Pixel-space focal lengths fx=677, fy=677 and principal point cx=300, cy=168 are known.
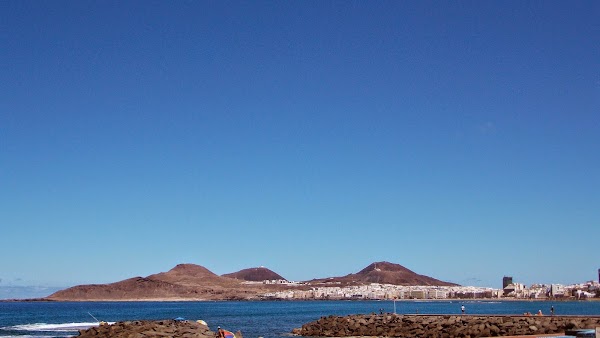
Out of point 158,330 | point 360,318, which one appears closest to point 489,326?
point 360,318

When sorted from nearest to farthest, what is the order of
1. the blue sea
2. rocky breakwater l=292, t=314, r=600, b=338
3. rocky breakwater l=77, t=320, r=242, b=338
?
rocky breakwater l=77, t=320, r=242, b=338, rocky breakwater l=292, t=314, r=600, b=338, the blue sea

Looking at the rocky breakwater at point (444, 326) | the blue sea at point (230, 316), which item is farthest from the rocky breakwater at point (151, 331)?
the rocky breakwater at point (444, 326)

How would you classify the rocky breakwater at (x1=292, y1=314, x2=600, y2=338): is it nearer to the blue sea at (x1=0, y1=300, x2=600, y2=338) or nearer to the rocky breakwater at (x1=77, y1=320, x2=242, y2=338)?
the blue sea at (x1=0, y1=300, x2=600, y2=338)

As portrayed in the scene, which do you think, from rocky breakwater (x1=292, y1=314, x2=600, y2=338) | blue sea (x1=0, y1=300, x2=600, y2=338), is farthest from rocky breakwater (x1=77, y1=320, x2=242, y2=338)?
rocky breakwater (x1=292, y1=314, x2=600, y2=338)

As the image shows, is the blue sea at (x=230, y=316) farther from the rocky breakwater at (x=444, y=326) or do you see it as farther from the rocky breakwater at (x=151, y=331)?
the rocky breakwater at (x=151, y=331)

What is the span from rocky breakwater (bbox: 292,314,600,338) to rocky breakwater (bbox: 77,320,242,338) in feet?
44.0

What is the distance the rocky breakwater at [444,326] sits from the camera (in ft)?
143

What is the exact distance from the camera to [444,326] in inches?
1887

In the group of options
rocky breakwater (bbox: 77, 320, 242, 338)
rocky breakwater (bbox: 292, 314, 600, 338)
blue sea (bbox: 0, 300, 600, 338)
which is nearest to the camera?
rocky breakwater (bbox: 77, 320, 242, 338)

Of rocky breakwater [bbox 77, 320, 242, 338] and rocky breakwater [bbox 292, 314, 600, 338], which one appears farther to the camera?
rocky breakwater [bbox 292, 314, 600, 338]

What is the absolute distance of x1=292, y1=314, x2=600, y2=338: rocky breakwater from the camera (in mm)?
43594

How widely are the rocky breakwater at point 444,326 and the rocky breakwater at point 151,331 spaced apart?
44.0 feet

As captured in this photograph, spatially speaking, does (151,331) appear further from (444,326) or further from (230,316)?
(230,316)

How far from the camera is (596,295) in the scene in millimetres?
195625
